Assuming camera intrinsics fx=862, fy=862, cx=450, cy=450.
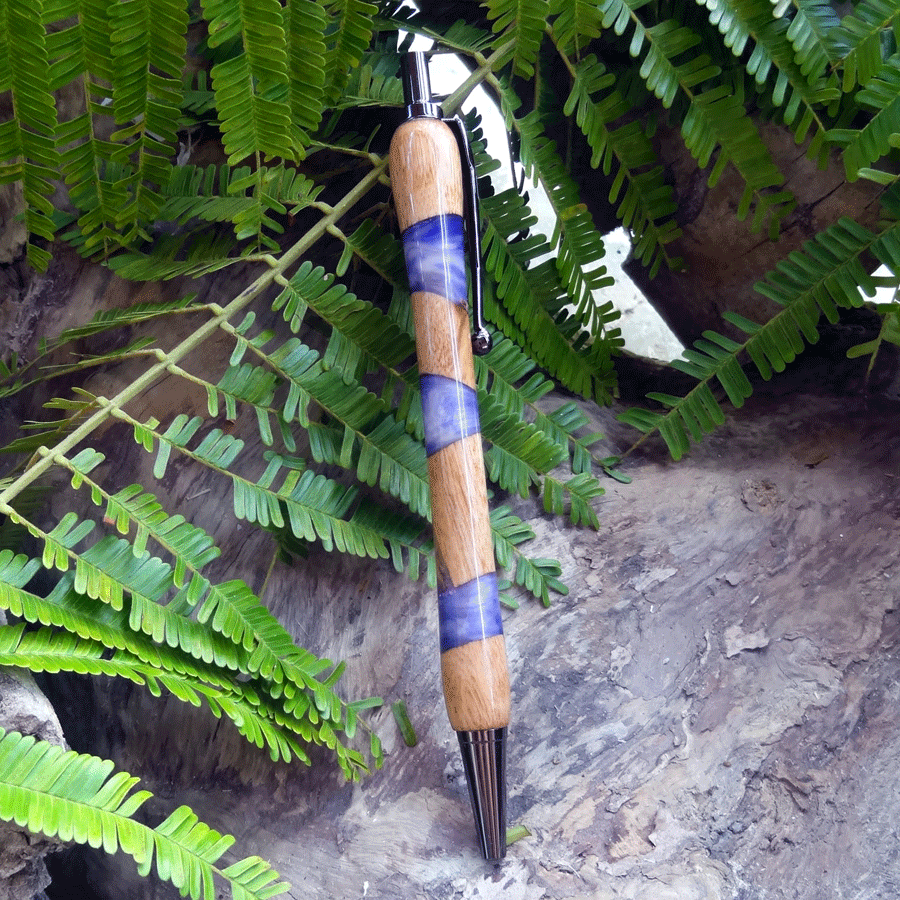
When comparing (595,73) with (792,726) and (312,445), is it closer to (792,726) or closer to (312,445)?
(312,445)

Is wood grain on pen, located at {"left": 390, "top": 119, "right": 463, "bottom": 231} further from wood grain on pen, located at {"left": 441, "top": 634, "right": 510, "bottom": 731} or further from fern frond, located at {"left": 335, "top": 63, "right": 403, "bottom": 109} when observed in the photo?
wood grain on pen, located at {"left": 441, "top": 634, "right": 510, "bottom": 731}

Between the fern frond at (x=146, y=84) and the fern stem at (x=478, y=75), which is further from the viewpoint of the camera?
the fern stem at (x=478, y=75)

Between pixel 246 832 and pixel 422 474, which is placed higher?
pixel 422 474

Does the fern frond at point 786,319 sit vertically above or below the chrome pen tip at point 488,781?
above

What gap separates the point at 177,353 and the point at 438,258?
1.07 ft

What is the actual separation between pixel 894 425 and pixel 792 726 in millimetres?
468

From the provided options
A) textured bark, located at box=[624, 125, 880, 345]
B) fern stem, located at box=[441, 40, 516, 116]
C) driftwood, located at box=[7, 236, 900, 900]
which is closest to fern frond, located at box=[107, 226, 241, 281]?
driftwood, located at box=[7, 236, 900, 900]

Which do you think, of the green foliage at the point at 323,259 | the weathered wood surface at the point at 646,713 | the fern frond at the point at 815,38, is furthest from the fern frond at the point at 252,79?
the fern frond at the point at 815,38

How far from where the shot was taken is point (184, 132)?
1246 mm

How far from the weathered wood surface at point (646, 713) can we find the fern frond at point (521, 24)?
0.59 m

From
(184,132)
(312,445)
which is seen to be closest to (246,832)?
(312,445)

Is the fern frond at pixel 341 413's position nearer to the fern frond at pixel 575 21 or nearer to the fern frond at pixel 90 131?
the fern frond at pixel 90 131

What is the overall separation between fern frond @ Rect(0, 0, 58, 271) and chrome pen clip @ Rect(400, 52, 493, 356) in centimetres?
41

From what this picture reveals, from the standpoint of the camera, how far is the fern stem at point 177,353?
37.2 inches
